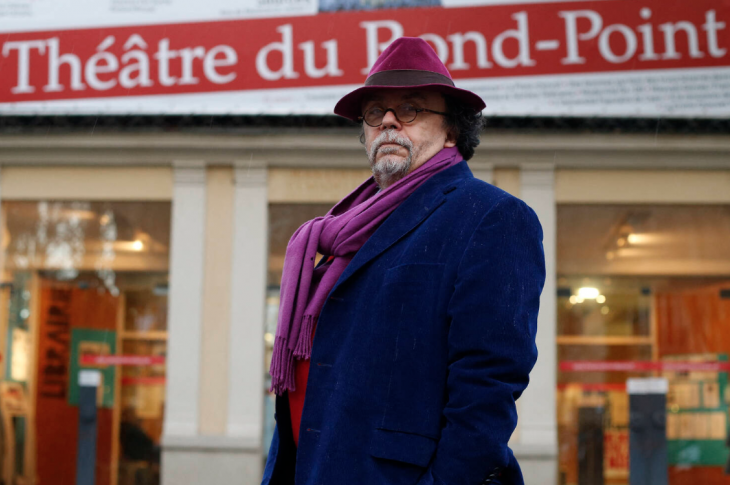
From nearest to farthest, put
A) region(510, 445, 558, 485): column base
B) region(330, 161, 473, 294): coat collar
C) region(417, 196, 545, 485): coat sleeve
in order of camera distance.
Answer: region(417, 196, 545, 485): coat sleeve, region(330, 161, 473, 294): coat collar, region(510, 445, 558, 485): column base

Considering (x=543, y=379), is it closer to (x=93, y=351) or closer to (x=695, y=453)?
(x=695, y=453)

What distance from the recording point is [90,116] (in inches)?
329

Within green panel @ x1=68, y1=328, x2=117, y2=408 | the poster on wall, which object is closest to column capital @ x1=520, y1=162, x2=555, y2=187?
the poster on wall

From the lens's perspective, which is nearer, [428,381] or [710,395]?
[428,381]

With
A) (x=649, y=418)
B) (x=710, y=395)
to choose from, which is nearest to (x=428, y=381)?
(x=649, y=418)

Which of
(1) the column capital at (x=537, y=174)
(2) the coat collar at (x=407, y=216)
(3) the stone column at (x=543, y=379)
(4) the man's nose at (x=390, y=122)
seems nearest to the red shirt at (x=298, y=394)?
(2) the coat collar at (x=407, y=216)

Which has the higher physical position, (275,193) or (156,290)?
(275,193)

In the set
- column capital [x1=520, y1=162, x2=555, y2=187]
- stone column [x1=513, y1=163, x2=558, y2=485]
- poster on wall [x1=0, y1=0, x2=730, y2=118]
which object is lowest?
stone column [x1=513, y1=163, x2=558, y2=485]

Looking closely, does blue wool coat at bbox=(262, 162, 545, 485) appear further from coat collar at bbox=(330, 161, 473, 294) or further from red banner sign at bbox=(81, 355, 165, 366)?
red banner sign at bbox=(81, 355, 165, 366)

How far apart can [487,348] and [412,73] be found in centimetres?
81

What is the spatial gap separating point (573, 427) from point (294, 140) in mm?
4024

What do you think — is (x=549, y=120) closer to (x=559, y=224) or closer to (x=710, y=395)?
(x=559, y=224)

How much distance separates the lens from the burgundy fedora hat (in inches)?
83.4

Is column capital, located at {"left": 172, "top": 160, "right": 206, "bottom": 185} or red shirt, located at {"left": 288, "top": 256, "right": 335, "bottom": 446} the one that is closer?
red shirt, located at {"left": 288, "top": 256, "right": 335, "bottom": 446}
